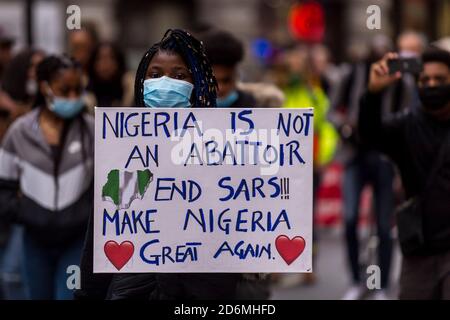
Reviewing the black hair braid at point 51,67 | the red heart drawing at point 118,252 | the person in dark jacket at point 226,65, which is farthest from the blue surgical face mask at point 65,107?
the red heart drawing at point 118,252

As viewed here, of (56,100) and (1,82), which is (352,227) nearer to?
(1,82)

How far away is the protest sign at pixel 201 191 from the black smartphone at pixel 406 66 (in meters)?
1.45

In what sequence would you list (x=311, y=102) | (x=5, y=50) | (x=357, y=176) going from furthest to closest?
(x=311, y=102) < (x=5, y=50) < (x=357, y=176)

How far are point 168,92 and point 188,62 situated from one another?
0.52 ft

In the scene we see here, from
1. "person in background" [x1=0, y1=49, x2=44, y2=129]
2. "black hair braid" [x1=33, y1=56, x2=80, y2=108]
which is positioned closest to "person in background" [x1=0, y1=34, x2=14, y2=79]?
"person in background" [x1=0, y1=49, x2=44, y2=129]

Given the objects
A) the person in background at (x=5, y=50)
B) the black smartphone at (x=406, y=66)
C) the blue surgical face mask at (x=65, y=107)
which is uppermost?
the person in background at (x=5, y=50)

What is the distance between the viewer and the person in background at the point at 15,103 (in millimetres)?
7672

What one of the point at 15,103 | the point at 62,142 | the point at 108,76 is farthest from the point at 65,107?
the point at 108,76

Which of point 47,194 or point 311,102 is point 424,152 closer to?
point 47,194

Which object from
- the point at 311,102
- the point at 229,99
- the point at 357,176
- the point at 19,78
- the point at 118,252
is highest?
the point at 19,78

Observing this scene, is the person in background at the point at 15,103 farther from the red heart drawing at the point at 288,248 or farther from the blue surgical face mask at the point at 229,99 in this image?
the red heart drawing at the point at 288,248

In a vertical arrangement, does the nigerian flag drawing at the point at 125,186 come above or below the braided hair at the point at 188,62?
below

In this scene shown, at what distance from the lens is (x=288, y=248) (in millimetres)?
4227

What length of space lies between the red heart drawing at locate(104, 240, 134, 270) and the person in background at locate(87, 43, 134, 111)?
15.4ft
